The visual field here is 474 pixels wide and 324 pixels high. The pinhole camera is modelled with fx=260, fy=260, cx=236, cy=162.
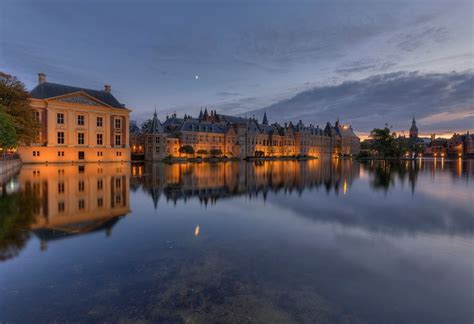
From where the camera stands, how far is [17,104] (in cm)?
3588

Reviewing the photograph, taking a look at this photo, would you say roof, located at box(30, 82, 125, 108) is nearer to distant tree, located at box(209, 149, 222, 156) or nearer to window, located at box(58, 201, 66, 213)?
distant tree, located at box(209, 149, 222, 156)

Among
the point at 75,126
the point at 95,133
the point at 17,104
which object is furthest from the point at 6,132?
the point at 95,133

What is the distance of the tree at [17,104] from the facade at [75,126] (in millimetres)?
8629

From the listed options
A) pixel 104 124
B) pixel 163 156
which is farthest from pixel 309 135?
pixel 104 124

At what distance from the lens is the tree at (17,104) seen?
34.5 meters

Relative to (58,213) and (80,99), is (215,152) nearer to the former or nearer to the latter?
(80,99)

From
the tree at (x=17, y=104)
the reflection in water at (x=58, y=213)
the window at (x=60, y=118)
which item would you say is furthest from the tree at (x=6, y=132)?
the window at (x=60, y=118)

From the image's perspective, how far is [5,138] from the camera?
26250 millimetres

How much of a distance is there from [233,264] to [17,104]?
43614 mm

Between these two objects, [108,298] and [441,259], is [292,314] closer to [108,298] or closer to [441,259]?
[108,298]

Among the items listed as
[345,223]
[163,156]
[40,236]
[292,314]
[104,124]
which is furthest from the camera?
[163,156]

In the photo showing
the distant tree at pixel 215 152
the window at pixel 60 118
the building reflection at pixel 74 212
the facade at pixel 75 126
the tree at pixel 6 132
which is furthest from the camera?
the distant tree at pixel 215 152

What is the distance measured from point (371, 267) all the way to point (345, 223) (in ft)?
13.2

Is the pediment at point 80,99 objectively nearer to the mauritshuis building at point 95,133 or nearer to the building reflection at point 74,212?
the mauritshuis building at point 95,133
